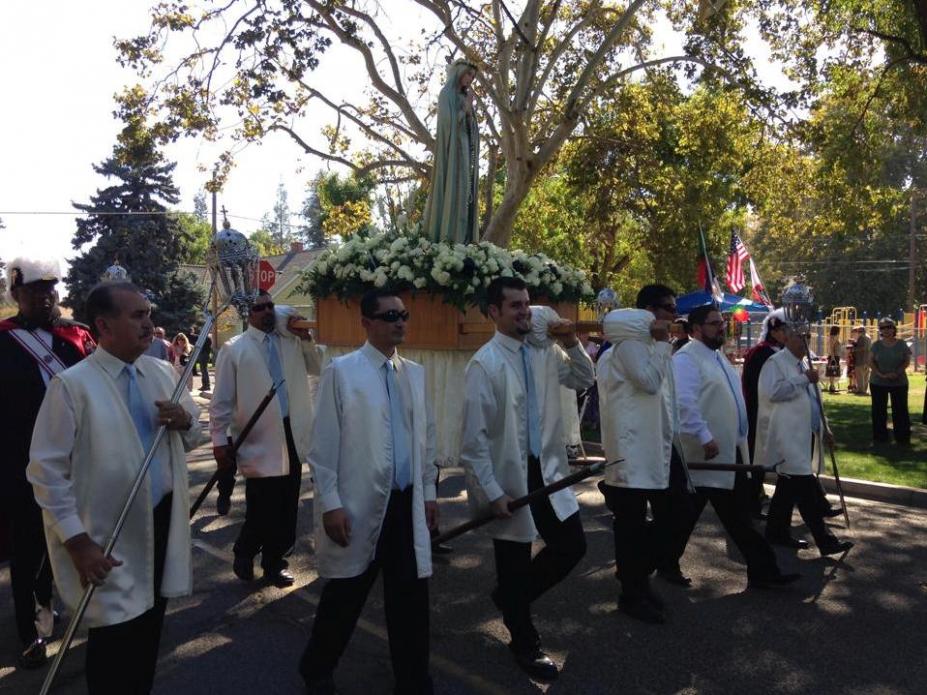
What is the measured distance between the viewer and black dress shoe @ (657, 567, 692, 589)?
599 centimetres

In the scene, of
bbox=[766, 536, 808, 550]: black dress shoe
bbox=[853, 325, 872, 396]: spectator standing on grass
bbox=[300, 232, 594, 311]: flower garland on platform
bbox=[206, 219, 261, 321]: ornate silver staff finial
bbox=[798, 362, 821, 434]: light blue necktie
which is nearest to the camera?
bbox=[206, 219, 261, 321]: ornate silver staff finial

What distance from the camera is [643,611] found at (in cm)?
524

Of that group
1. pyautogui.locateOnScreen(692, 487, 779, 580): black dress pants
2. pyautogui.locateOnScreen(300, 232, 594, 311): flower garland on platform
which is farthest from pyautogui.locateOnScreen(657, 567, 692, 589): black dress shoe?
pyautogui.locateOnScreen(300, 232, 594, 311): flower garland on platform

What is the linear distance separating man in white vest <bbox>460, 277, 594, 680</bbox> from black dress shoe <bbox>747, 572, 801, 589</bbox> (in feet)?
5.92

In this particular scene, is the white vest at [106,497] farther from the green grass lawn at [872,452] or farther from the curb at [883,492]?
the green grass lawn at [872,452]

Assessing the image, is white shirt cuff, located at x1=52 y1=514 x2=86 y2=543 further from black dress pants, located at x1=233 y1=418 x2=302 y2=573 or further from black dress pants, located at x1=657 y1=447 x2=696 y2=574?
black dress pants, located at x1=657 y1=447 x2=696 y2=574

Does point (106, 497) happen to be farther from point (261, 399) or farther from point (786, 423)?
point (786, 423)

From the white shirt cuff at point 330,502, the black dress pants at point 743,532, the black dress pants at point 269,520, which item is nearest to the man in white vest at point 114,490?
the white shirt cuff at point 330,502

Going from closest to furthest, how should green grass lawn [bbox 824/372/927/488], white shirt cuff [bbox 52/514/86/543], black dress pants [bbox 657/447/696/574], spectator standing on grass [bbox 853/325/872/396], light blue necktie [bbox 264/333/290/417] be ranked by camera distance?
white shirt cuff [bbox 52/514/86/543]
black dress pants [bbox 657/447/696/574]
light blue necktie [bbox 264/333/290/417]
green grass lawn [bbox 824/372/927/488]
spectator standing on grass [bbox 853/325/872/396]

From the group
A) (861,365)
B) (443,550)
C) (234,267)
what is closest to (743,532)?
(443,550)

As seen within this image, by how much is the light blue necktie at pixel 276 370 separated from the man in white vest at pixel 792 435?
3526 millimetres

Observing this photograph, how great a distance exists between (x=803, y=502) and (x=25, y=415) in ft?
17.3

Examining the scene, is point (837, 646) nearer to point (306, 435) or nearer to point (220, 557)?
point (306, 435)

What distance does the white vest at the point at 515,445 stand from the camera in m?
4.54
